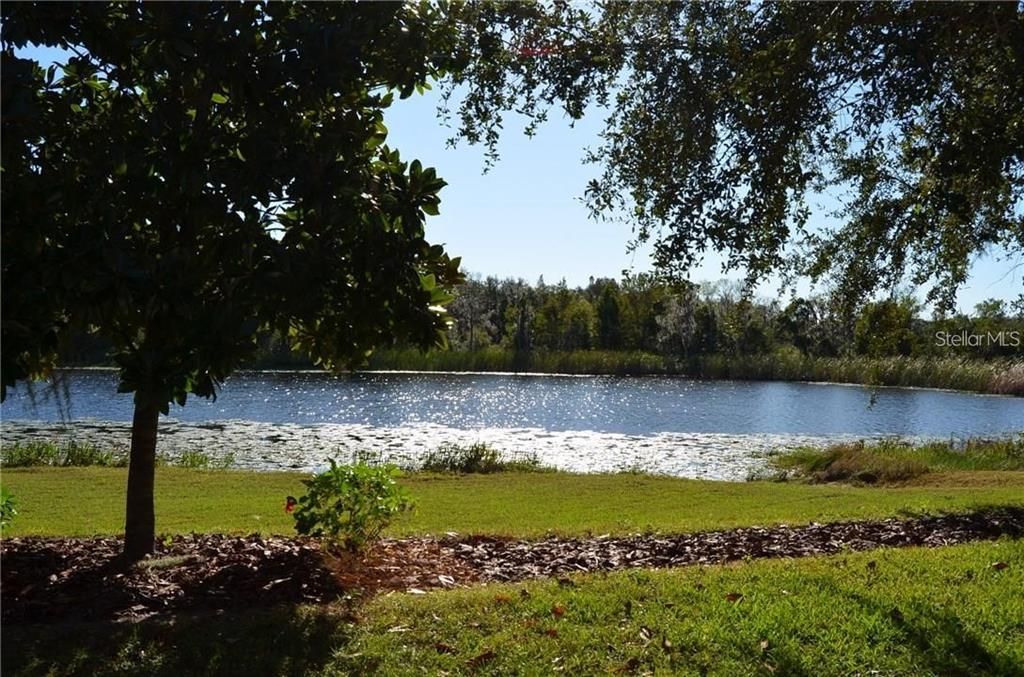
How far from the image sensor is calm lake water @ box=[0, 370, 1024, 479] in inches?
967

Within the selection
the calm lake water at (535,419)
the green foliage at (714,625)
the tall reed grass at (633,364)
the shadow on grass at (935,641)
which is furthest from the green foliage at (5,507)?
the tall reed grass at (633,364)

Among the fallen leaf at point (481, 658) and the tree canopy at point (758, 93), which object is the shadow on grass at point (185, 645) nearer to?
the fallen leaf at point (481, 658)

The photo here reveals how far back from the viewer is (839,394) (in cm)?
5341

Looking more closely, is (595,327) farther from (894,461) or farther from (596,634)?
(596,634)

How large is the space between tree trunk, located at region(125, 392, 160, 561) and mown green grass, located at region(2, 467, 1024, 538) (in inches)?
107

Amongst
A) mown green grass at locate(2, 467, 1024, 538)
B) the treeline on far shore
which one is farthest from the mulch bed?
the treeline on far shore

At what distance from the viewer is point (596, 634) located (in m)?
5.21

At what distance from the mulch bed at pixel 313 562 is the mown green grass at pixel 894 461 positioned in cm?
980

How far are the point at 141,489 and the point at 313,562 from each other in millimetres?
1421

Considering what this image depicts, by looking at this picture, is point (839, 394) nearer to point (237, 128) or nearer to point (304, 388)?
point (304, 388)

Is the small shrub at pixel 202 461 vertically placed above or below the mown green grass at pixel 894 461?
below

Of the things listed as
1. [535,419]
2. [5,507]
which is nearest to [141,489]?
[5,507]

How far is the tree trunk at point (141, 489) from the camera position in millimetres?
6590

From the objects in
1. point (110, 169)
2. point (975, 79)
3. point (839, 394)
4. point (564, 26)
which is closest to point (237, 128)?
point (110, 169)
